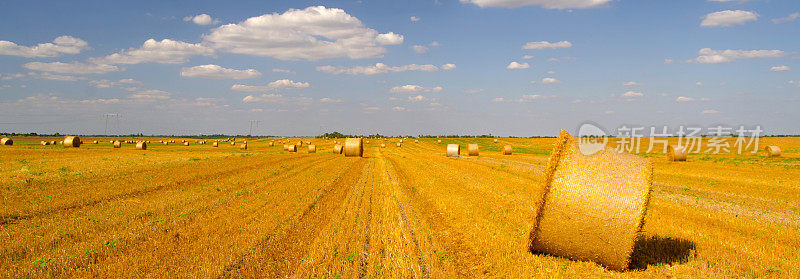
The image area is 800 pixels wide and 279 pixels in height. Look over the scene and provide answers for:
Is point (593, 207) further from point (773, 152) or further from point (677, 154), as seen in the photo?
point (773, 152)

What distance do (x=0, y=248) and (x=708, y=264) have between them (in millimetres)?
12317

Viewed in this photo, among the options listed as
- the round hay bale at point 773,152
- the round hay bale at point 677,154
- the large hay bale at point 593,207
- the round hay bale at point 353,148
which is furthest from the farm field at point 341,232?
the round hay bale at point 773,152

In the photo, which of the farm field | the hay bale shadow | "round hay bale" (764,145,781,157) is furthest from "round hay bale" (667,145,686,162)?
the hay bale shadow

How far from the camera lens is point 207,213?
11.2 metres

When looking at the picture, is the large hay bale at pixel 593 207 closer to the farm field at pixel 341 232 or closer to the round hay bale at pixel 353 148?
the farm field at pixel 341 232

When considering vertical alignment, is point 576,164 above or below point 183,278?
above

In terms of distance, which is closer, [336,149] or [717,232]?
[717,232]

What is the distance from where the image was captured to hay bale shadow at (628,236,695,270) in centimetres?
745

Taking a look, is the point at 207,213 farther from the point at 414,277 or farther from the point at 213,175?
the point at 213,175

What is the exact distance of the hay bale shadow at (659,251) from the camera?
7.45 metres

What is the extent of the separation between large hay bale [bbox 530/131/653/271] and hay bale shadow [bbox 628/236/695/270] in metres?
0.50

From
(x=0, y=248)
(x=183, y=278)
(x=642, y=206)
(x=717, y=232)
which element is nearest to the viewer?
(x=183, y=278)

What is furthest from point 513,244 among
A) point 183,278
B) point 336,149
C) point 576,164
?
point 336,149

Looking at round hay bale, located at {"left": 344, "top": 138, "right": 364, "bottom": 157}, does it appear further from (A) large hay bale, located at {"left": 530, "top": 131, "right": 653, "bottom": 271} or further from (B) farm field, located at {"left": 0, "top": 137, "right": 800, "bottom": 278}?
(A) large hay bale, located at {"left": 530, "top": 131, "right": 653, "bottom": 271}
